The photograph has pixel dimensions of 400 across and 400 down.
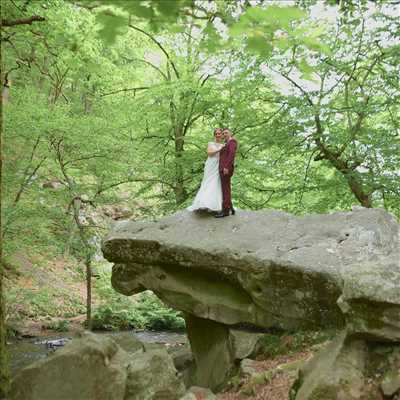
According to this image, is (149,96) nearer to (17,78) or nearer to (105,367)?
(17,78)

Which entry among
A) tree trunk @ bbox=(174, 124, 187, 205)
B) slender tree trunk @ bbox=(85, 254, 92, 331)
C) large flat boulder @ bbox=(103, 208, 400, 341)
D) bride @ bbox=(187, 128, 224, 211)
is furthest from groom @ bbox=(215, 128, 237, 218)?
slender tree trunk @ bbox=(85, 254, 92, 331)

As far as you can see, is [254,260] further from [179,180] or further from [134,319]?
[134,319]

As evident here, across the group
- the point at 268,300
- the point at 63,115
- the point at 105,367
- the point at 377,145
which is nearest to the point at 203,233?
the point at 268,300

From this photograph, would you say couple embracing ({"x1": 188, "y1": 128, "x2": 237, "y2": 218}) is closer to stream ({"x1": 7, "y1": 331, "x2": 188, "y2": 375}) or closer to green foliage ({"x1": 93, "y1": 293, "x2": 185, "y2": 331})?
stream ({"x1": 7, "y1": 331, "x2": 188, "y2": 375})

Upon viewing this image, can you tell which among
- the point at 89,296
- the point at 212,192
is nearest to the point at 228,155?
the point at 212,192

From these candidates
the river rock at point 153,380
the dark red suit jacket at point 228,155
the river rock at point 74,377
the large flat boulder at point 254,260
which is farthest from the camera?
the dark red suit jacket at point 228,155

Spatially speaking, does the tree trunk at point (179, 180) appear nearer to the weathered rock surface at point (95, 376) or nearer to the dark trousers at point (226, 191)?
the dark trousers at point (226, 191)

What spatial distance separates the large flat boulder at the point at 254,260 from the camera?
810cm

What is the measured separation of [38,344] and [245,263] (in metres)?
9.02

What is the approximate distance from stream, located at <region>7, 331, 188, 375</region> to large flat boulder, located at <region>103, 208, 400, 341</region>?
12.7 ft

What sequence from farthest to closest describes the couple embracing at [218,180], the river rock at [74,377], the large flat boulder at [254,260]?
the couple embracing at [218,180] < the large flat boulder at [254,260] < the river rock at [74,377]

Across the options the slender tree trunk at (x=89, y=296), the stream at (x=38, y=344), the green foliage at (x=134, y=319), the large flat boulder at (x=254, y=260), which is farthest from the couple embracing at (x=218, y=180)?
the green foliage at (x=134, y=319)

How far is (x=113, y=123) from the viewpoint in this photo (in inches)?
591

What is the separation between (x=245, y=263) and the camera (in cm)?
877
